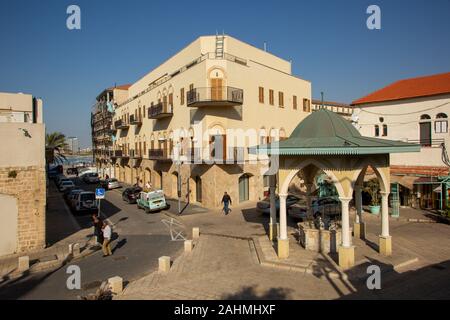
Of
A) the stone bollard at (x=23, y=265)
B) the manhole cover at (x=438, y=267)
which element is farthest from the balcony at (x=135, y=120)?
the manhole cover at (x=438, y=267)

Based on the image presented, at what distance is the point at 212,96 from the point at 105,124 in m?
44.2

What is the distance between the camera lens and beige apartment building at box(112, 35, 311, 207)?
2536cm

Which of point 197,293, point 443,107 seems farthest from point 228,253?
point 443,107

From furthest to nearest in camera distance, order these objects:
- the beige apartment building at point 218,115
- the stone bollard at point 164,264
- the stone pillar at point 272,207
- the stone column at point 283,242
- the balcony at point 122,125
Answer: the balcony at point 122,125 → the beige apartment building at point 218,115 → the stone pillar at point 272,207 → the stone column at point 283,242 → the stone bollard at point 164,264

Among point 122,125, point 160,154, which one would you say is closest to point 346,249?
point 160,154

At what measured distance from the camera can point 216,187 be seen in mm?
25250

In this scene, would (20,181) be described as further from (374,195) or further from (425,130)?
(425,130)

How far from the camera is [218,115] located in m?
25.7

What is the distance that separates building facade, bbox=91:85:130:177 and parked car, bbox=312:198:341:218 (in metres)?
41.2

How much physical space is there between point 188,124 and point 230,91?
4.69 metres

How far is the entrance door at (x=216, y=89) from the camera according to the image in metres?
25.2

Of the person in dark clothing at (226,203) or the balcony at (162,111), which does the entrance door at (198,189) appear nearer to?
the person in dark clothing at (226,203)

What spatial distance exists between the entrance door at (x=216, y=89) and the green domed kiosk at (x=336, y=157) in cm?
1227

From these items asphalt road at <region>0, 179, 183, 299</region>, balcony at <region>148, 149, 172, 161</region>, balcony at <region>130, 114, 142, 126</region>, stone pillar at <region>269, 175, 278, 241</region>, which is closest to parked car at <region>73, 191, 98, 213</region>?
asphalt road at <region>0, 179, 183, 299</region>
